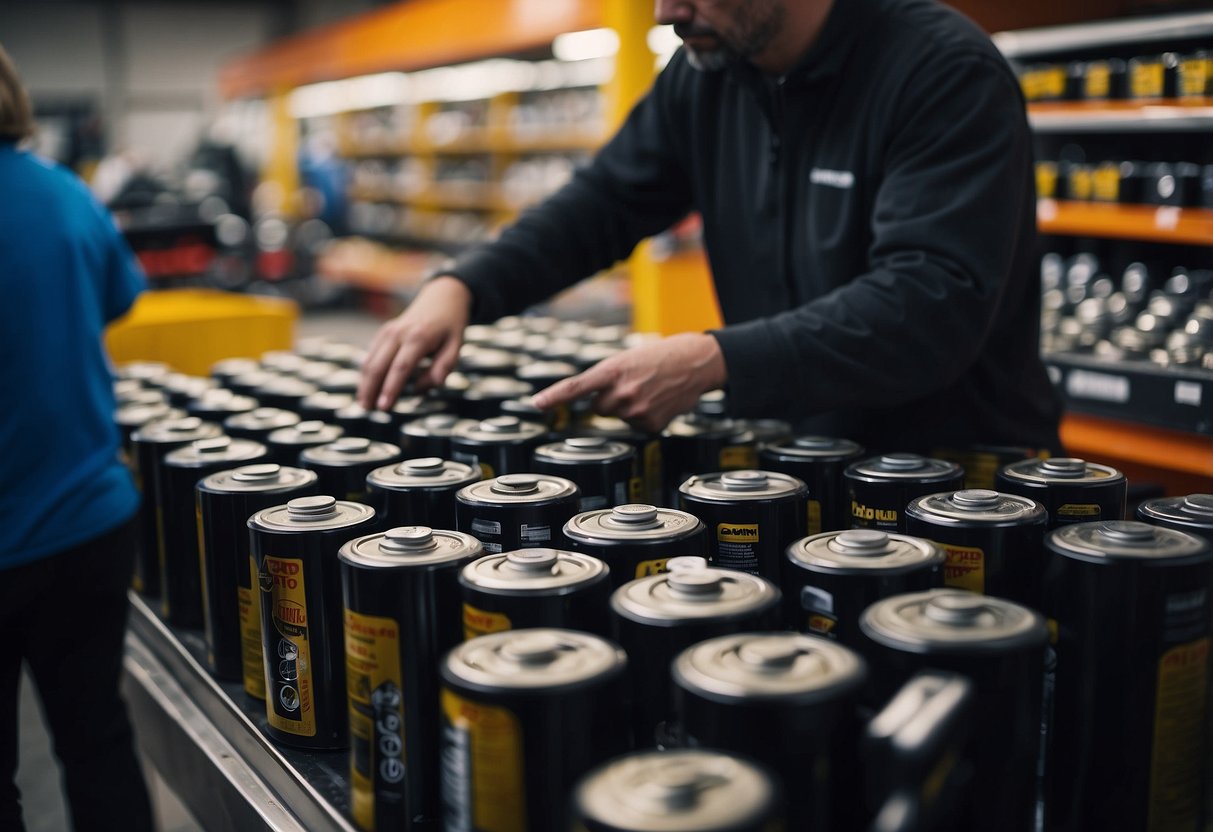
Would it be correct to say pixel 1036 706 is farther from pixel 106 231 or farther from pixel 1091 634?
pixel 106 231

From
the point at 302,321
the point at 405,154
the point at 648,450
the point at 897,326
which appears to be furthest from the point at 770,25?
the point at 405,154

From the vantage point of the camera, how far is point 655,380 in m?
1.39

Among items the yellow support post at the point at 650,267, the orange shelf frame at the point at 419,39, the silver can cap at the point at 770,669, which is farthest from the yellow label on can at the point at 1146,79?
the orange shelf frame at the point at 419,39

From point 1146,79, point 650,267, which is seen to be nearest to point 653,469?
point 1146,79

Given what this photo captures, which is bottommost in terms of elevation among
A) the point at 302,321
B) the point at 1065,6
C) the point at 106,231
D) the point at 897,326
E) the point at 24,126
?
the point at 302,321

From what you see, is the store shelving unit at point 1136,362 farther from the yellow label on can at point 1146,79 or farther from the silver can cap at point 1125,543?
the silver can cap at point 1125,543

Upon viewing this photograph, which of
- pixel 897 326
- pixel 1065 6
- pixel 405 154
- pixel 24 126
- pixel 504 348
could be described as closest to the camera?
pixel 897 326

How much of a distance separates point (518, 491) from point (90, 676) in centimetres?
122

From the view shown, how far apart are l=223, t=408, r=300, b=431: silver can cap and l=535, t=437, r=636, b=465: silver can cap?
1.67ft

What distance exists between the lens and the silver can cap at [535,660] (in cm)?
74

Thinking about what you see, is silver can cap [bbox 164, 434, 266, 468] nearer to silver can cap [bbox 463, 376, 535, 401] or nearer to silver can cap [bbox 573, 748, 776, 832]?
silver can cap [bbox 463, 376, 535, 401]

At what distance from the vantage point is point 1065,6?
11.5ft

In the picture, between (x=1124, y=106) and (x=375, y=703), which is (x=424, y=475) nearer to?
(x=375, y=703)

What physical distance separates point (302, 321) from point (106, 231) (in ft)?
32.1
